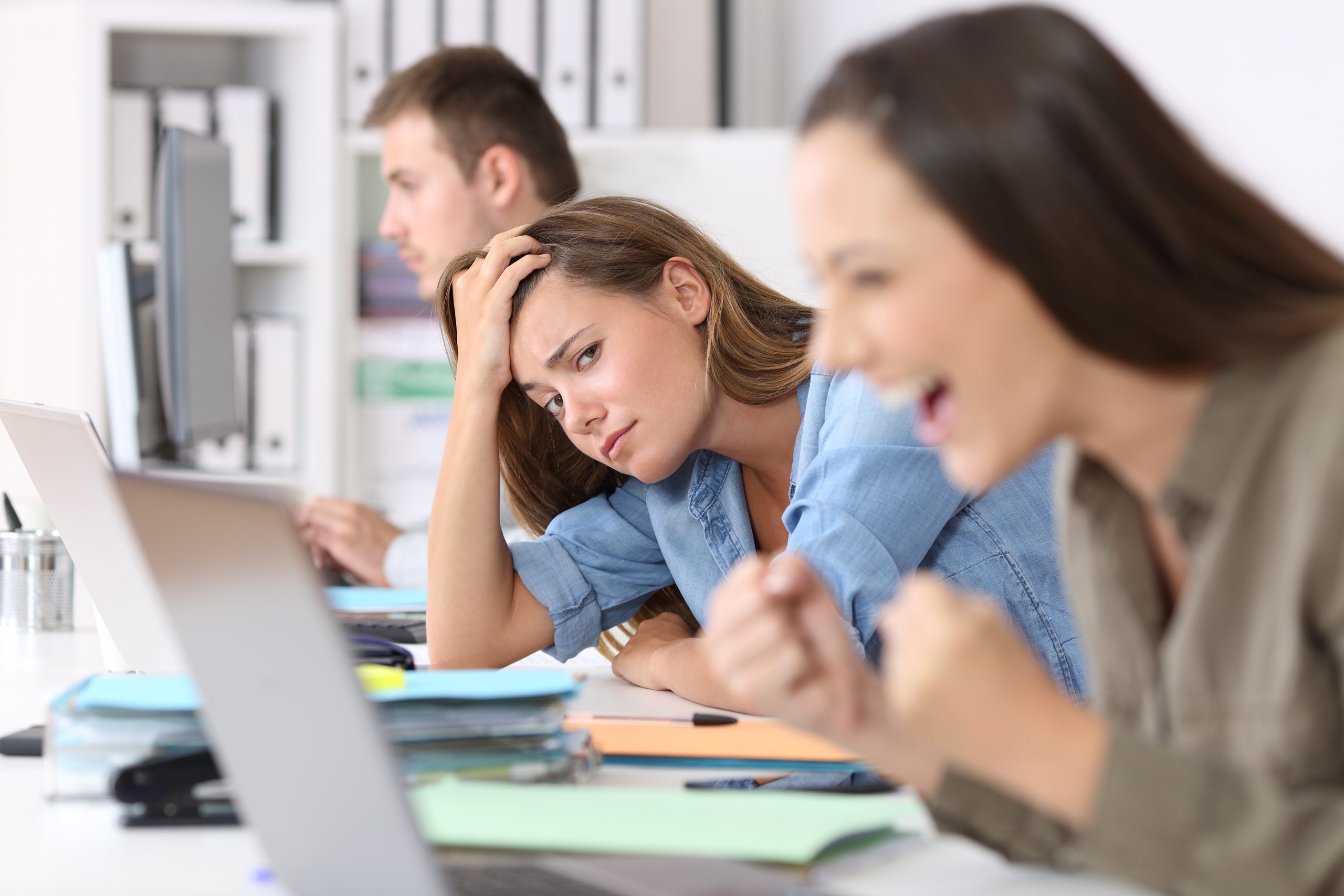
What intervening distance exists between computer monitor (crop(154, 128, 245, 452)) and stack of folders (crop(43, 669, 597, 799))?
928mm

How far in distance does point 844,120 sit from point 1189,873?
371 mm

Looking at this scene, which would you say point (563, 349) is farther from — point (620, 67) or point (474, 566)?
point (620, 67)

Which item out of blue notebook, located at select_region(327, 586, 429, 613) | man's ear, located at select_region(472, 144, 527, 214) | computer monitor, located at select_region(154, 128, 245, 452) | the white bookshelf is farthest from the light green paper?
the white bookshelf

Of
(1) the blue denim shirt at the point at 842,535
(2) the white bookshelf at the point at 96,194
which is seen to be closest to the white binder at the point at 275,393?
(2) the white bookshelf at the point at 96,194

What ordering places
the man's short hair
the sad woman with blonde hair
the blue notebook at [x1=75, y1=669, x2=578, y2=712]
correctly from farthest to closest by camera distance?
the man's short hair, the sad woman with blonde hair, the blue notebook at [x1=75, y1=669, x2=578, y2=712]

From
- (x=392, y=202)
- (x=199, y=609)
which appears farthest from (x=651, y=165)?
(x=199, y=609)

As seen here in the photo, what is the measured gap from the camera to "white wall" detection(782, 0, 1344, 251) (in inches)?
65.7

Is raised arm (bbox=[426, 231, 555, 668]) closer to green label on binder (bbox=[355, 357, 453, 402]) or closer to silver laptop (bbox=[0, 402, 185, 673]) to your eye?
silver laptop (bbox=[0, 402, 185, 673])

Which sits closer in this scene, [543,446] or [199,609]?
[199,609]

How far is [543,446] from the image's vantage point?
166 cm

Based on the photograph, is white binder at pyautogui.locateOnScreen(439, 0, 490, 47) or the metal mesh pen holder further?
white binder at pyautogui.locateOnScreen(439, 0, 490, 47)

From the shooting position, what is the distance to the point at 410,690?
A: 2.88 feet

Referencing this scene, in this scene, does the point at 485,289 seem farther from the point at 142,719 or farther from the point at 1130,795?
the point at 1130,795

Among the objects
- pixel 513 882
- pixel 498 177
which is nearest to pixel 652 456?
pixel 513 882
